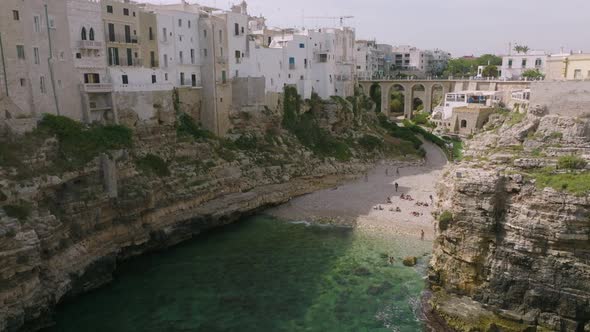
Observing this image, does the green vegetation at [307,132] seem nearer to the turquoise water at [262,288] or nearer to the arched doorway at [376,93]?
the turquoise water at [262,288]

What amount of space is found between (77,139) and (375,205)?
23.7 meters

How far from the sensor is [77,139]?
29844 millimetres

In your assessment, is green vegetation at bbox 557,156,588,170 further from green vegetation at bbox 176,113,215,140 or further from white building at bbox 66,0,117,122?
white building at bbox 66,0,117,122

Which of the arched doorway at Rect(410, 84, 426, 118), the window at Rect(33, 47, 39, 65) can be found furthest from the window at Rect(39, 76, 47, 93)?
the arched doorway at Rect(410, 84, 426, 118)

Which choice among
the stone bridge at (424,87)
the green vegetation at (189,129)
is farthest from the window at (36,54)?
the stone bridge at (424,87)

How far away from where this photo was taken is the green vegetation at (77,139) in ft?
94.0

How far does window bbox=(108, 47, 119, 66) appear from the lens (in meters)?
34.4

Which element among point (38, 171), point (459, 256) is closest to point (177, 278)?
point (38, 171)

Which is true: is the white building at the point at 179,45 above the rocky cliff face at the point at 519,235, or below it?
above

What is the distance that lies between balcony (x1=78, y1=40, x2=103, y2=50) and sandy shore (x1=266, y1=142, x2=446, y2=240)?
18389mm

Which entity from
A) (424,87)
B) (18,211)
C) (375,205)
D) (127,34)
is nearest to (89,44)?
(127,34)

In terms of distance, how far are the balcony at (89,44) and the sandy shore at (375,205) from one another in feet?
60.3

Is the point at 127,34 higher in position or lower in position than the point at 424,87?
higher

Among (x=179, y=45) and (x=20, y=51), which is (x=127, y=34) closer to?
(x=179, y=45)
